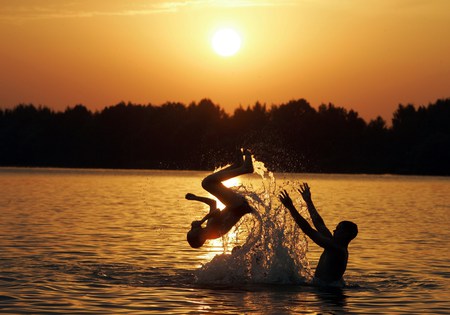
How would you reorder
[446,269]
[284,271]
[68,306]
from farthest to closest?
[446,269], [284,271], [68,306]

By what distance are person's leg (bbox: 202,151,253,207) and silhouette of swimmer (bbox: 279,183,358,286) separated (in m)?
1.10

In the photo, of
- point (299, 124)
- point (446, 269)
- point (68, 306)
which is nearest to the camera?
point (68, 306)

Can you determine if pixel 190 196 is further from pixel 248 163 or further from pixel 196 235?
pixel 248 163

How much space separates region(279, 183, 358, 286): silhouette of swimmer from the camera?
21.0m

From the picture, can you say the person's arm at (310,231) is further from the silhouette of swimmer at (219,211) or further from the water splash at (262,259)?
the water splash at (262,259)

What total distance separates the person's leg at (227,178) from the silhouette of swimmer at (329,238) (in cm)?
110

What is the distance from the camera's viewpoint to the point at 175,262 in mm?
28500

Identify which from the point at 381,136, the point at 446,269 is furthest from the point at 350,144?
the point at 446,269

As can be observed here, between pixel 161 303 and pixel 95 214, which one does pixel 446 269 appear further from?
pixel 95 214

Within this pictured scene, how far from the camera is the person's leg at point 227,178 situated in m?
21.0

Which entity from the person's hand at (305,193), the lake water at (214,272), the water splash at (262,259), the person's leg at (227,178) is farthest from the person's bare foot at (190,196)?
the water splash at (262,259)

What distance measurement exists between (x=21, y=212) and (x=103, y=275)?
87.8 feet

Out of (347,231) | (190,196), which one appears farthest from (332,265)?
(190,196)

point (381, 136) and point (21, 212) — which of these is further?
point (381, 136)
